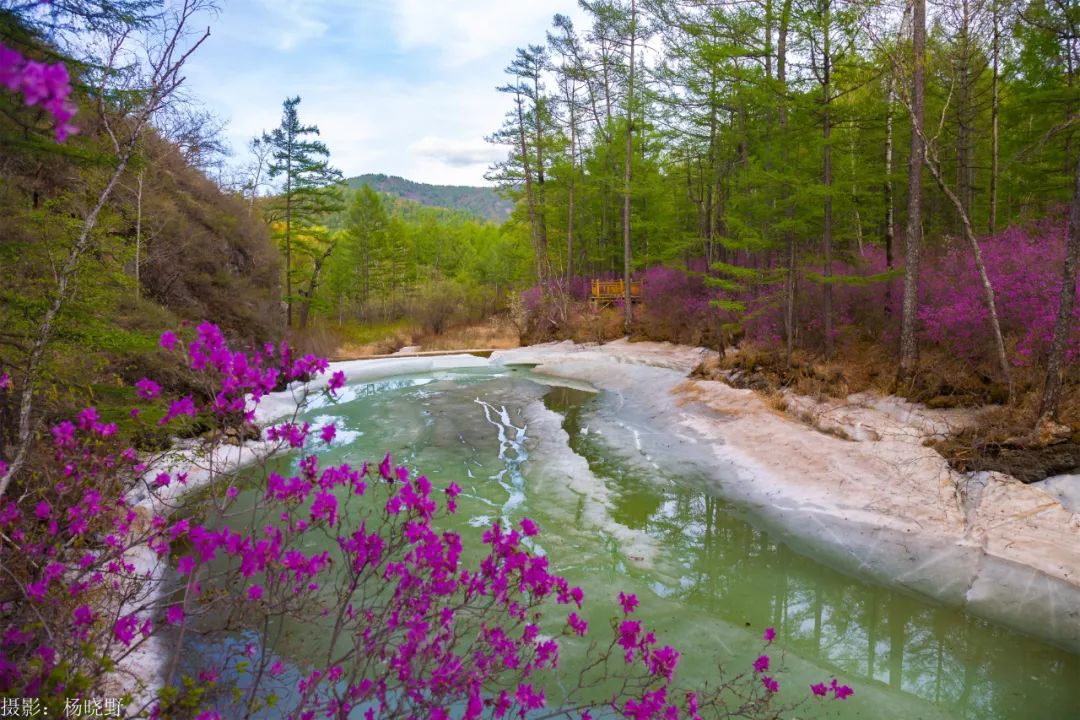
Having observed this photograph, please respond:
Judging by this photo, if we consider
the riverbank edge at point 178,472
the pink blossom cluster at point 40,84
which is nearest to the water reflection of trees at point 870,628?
the riverbank edge at point 178,472

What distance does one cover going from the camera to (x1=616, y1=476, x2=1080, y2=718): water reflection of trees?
4922mm

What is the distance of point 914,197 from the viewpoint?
10312 millimetres

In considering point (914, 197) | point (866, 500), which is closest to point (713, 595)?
point (866, 500)

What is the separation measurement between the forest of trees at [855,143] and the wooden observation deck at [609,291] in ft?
7.53

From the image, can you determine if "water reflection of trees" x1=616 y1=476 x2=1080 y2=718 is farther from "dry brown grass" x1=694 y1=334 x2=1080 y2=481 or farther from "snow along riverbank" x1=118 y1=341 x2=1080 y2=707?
"dry brown grass" x1=694 y1=334 x2=1080 y2=481

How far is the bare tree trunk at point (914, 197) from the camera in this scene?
32.4 feet

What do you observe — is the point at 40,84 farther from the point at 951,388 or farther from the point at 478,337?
the point at 478,337

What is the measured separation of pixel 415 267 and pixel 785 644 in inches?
1870

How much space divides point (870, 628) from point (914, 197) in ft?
26.2

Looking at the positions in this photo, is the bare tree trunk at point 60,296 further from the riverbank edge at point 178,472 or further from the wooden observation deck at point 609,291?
the wooden observation deck at point 609,291

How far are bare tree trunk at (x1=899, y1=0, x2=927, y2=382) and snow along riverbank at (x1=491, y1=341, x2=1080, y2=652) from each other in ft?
3.41

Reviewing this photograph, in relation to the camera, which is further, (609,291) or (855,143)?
(609,291)

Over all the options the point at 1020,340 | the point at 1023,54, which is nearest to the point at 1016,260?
the point at 1020,340

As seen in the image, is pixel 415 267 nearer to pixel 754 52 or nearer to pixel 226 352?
pixel 754 52
